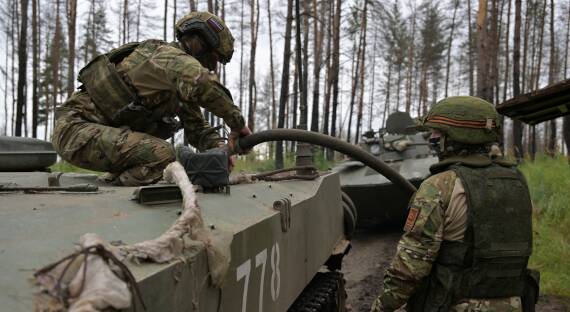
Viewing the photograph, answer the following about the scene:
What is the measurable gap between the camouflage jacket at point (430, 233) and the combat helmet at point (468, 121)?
216mm

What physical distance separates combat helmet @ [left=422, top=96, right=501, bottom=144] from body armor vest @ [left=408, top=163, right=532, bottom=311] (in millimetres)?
149

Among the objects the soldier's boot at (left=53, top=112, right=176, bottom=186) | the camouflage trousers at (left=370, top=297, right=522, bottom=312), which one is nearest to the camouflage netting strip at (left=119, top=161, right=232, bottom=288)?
the soldier's boot at (left=53, top=112, right=176, bottom=186)

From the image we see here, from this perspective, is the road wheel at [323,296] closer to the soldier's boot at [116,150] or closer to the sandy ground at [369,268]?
the sandy ground at [369,268]

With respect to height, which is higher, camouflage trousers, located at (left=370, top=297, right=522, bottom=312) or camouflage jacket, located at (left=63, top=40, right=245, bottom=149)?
camouflage jacket, located at (left=63, top=40, right=245, bottom=149)

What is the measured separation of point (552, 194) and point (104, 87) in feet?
29.8

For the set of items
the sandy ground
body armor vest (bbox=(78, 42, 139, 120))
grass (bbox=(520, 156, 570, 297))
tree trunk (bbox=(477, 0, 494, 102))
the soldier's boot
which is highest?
tree trunk (bbox=(477, 0, 494, 102))

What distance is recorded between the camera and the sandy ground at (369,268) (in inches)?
236

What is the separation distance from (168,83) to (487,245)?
1801 mm

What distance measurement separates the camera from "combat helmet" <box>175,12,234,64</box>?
3301 millimetres


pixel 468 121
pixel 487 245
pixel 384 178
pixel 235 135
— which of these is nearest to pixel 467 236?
pixel 487 245

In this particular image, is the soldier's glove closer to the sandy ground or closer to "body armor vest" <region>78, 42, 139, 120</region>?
"body armor vest" <region>78, 42, 139, 120</region>

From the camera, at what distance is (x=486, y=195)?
2584 mm

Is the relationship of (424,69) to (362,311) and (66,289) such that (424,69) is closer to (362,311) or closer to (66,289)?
(362,311)

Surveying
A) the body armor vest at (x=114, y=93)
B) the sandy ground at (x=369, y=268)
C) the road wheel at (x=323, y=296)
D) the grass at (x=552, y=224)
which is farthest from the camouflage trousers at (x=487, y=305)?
the grass at (x=552, y=224)
